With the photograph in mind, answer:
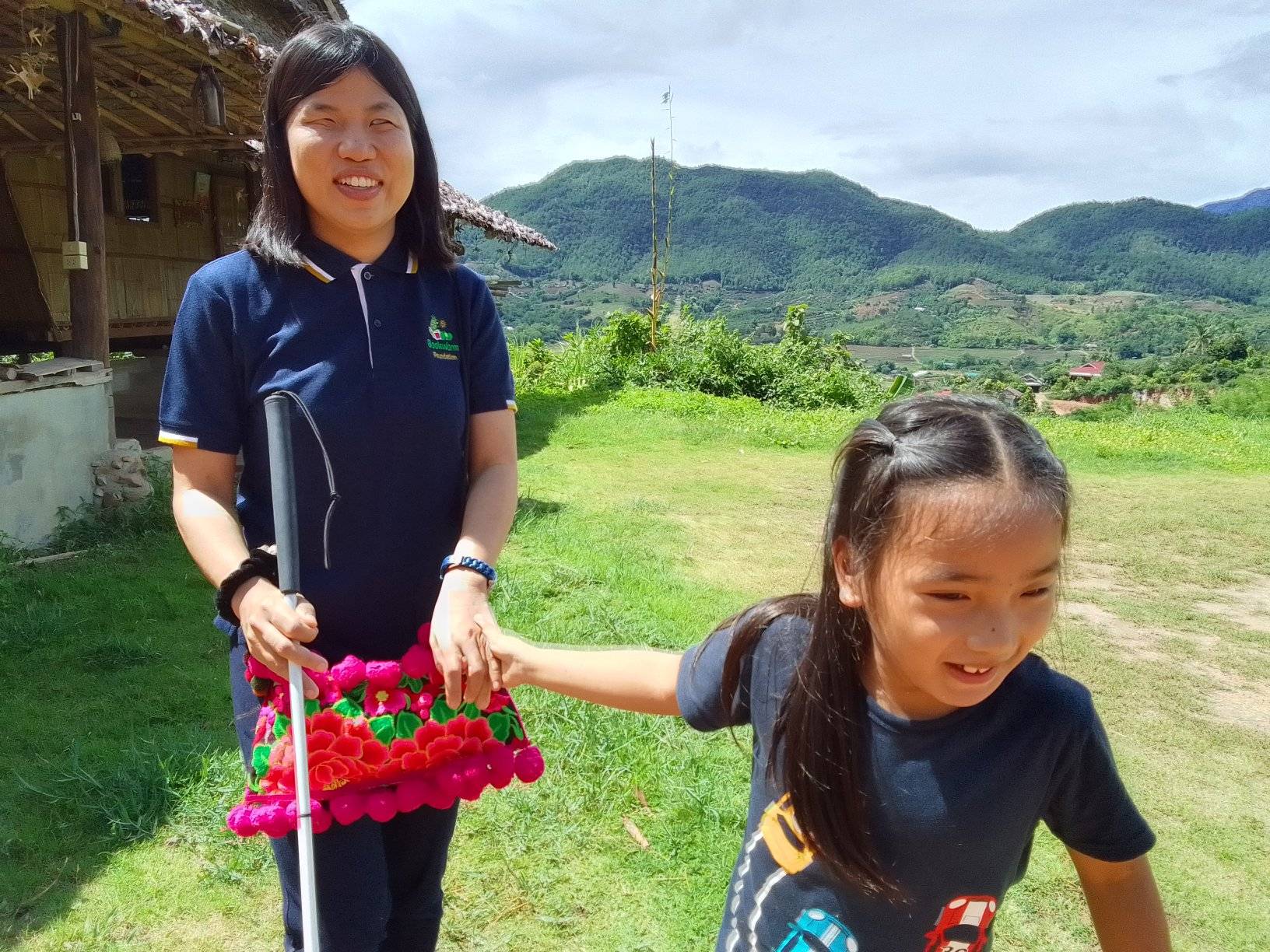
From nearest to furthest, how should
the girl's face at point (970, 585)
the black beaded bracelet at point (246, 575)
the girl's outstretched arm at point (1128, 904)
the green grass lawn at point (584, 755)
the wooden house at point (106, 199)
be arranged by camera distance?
the girl's face at point (970, 585) < the girl's outstretched arm at point (1128, 904) < the black beaded bracelet at point (246, 575) < the green grass lawn at point (584, 755) < the wooden house at point (106, 199)

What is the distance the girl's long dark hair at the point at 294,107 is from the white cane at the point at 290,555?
292 millimetres

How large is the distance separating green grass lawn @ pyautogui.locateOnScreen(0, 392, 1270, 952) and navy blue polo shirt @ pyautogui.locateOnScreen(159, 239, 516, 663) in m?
0.59

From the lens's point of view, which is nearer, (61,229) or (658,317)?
(61,229)

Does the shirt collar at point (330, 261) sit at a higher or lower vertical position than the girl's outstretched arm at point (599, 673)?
higher

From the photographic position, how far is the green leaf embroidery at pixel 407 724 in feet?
4.56

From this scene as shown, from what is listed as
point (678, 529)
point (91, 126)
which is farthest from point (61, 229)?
point (678, 529)

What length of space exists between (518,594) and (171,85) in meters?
4.60

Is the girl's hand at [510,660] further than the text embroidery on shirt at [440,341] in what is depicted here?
No

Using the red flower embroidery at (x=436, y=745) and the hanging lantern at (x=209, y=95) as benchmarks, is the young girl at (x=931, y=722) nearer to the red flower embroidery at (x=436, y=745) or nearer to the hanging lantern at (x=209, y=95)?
the red flower embroidery at (x=436, y=745)

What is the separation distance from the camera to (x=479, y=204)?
10.6 m

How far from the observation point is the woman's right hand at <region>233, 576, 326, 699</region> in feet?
4.11

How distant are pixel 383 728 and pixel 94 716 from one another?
256 cm

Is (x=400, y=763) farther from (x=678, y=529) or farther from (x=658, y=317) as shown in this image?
(x=658, y=317)

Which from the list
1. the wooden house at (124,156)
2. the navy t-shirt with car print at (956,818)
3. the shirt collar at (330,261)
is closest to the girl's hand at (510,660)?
the navy t-shirt with car print at (956,818)
